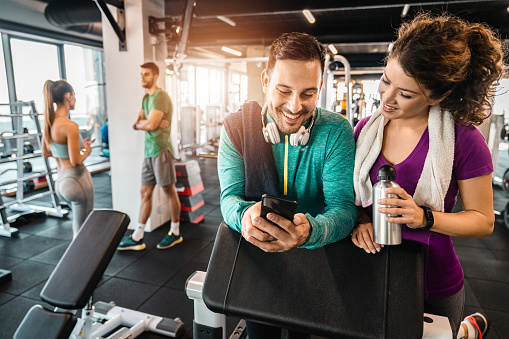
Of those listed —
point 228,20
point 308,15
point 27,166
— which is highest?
point 228,20

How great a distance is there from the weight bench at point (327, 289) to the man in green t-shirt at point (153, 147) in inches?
98.5

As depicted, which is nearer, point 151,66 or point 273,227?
point 273,227

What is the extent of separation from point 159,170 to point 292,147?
8.26 feet

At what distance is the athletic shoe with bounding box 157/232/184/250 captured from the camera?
3.47 meters

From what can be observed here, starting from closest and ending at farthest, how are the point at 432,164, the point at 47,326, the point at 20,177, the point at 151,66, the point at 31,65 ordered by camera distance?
the point at 432,164
the point at 47,326
the point at 151,66
the point at 20,177
the point at 31,65

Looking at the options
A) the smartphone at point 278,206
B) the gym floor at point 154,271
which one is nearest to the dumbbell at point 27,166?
the gym floor at point 154,271

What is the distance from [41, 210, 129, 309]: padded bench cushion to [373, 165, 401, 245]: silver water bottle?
111cm

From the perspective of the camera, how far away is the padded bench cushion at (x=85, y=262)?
1382mm

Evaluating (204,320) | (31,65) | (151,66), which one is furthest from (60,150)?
(31,65)

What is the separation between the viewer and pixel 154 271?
302 centimetres

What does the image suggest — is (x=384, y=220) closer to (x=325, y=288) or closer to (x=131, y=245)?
(x=325, y=288)

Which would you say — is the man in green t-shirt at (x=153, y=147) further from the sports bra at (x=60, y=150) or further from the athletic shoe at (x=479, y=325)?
the athletic shoe at (x=479, y=325)

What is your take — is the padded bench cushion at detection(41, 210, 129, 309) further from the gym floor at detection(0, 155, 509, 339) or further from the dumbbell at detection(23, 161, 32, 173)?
the dumbbell at detection(23, 161, 32, 173)

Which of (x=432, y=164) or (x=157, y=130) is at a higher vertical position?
(x=432, y=164)
